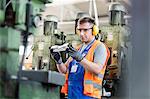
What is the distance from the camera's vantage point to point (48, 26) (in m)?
4.97

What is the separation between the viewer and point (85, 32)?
287cm

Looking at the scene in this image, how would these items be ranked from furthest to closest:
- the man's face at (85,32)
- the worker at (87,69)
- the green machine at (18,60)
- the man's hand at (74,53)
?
the man's face at (85,32), the worker at (87,69), the man's hand at (74,53), the green machine at (18,60)

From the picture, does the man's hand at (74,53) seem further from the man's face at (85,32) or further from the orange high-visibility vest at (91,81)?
the man's face at (85,32)

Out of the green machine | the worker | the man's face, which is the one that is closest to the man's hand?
the worker

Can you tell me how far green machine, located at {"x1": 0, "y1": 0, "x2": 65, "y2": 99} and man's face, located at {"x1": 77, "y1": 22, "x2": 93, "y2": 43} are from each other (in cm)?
177

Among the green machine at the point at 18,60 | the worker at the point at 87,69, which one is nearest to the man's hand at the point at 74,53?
the worker at the point at 87,69

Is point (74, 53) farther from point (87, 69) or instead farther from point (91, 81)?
point (91, 81)

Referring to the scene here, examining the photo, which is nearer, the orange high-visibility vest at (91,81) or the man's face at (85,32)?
the orange high-visibility vest at (91,81)

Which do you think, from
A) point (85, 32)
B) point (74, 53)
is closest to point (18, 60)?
point (74, 53)

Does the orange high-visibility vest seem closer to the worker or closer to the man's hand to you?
the worker

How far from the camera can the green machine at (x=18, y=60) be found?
3.08 feet

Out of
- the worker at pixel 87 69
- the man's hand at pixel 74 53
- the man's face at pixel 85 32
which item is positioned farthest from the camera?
the man's face at pixel 85 32

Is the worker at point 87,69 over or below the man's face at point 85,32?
below

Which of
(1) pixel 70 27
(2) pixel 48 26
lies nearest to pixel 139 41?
(2) pixel 48 26
